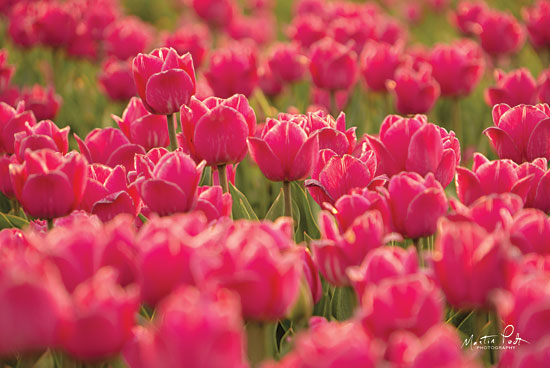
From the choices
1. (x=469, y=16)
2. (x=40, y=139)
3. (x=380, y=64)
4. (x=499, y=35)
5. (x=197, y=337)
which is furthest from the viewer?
(x=469, y=16)

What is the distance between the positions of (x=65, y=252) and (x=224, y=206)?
0.57 m

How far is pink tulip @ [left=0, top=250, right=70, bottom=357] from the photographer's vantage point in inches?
38.4

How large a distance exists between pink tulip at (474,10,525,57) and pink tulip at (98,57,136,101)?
212 cm

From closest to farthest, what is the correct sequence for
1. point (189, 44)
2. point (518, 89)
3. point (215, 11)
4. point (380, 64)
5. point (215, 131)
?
point (215, 131) < point (518, 89) < point (380, 64) < point (189, 44) < point (215, 11)

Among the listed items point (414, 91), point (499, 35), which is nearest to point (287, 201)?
point (414, 91)

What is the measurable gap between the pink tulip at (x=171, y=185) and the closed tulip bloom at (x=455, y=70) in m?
2.09

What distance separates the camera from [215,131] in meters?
1.93

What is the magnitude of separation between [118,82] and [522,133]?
83.4 inches

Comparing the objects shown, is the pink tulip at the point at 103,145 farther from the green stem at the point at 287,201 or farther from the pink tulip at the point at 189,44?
the pink tulip at the point at 189,44

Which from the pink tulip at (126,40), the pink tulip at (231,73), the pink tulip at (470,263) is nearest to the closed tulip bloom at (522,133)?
the pink tulip at (470,263)

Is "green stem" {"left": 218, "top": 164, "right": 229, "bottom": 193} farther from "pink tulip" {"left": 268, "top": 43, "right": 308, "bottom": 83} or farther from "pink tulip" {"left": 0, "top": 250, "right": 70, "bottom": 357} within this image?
"pink tulip" {"left": 268, "top": 43, "right": 308, "bottom": 83}

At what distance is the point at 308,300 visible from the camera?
1350mm

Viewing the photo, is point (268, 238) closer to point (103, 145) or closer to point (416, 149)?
point (416, 149)

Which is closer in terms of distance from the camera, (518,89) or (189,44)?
(518,89)
